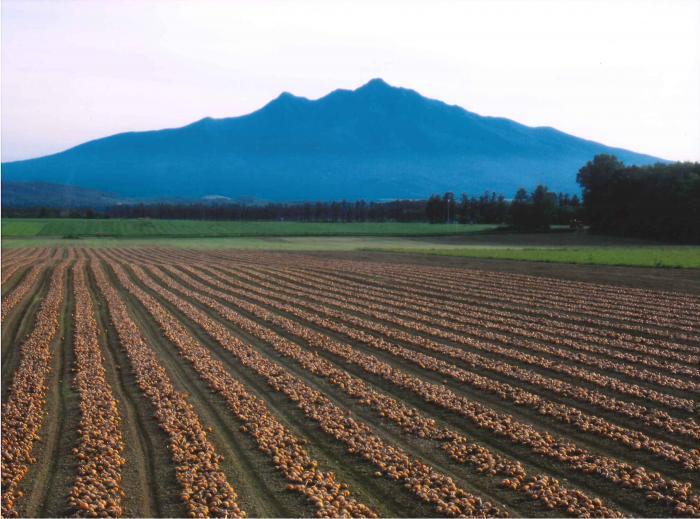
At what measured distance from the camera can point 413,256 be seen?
56.3 meters

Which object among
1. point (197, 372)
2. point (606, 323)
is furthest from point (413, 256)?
point (197, 372)

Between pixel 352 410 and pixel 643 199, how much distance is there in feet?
253

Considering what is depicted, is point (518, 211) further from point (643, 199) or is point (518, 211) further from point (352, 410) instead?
point (352, 410)

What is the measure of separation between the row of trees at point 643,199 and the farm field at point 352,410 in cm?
5626

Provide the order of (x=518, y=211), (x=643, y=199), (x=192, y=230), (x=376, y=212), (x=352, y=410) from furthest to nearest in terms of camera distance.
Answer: (x=376, y=212) < (x=192, y=230) < (x=518, y=211) < (x=643, y=199) < (x=352, y=410)

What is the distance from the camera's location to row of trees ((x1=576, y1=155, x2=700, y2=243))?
75.1 m

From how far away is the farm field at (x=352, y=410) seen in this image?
9188mm

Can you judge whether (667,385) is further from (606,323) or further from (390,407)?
(606,323)

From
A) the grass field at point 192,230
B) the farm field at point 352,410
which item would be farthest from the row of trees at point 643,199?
the farm field at point 352,410

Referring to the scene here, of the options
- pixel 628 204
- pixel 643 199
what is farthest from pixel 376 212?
pixel 643 199

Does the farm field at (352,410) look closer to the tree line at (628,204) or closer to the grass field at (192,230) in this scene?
the tree line at (628,204)

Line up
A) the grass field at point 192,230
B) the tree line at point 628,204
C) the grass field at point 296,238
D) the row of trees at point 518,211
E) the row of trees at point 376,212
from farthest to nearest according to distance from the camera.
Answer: the row of trees at point 376,212 → the grass field at point 192,230 → the row of trees at point 518,211 → the tree line at point 628,204 → the grass field at point 296,238

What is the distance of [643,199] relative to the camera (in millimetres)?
80500

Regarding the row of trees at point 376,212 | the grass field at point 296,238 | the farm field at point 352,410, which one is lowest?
the farm field at point 352,410
